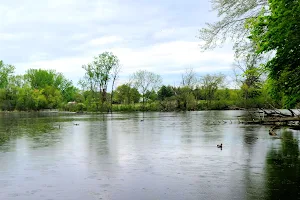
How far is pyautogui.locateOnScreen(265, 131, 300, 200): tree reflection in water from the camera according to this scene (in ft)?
29.7

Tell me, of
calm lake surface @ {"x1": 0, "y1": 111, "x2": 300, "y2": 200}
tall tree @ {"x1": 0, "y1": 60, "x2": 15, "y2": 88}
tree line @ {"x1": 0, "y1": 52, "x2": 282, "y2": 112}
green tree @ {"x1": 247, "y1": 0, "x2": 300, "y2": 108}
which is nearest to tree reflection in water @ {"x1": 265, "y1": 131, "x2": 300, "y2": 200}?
calm lake surface @ {"x1": 0, "y1": 111, "x2": 300, "y2": 200}

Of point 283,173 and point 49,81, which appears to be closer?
point 283,173

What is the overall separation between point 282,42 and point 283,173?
15.1 ft

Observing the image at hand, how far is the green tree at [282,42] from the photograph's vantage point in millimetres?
9898

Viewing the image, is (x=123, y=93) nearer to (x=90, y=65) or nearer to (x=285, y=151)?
(x=90, y=65)

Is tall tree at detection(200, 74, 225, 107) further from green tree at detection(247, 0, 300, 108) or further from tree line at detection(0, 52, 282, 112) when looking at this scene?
green tree at detection(247, 0, 300, 108)

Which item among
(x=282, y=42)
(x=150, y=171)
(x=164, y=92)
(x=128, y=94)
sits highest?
(x=164, y=92)

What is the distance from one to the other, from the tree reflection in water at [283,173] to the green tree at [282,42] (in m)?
2.49

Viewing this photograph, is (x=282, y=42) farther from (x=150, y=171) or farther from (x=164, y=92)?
(x=164, y=92)

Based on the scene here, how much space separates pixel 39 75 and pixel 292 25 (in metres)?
111

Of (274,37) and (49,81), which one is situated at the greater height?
(49,81)

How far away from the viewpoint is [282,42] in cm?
1084

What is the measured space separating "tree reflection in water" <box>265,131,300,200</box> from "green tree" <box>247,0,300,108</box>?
2.49 meters

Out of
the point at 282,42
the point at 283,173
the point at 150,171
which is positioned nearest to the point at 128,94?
the point at 150,171
